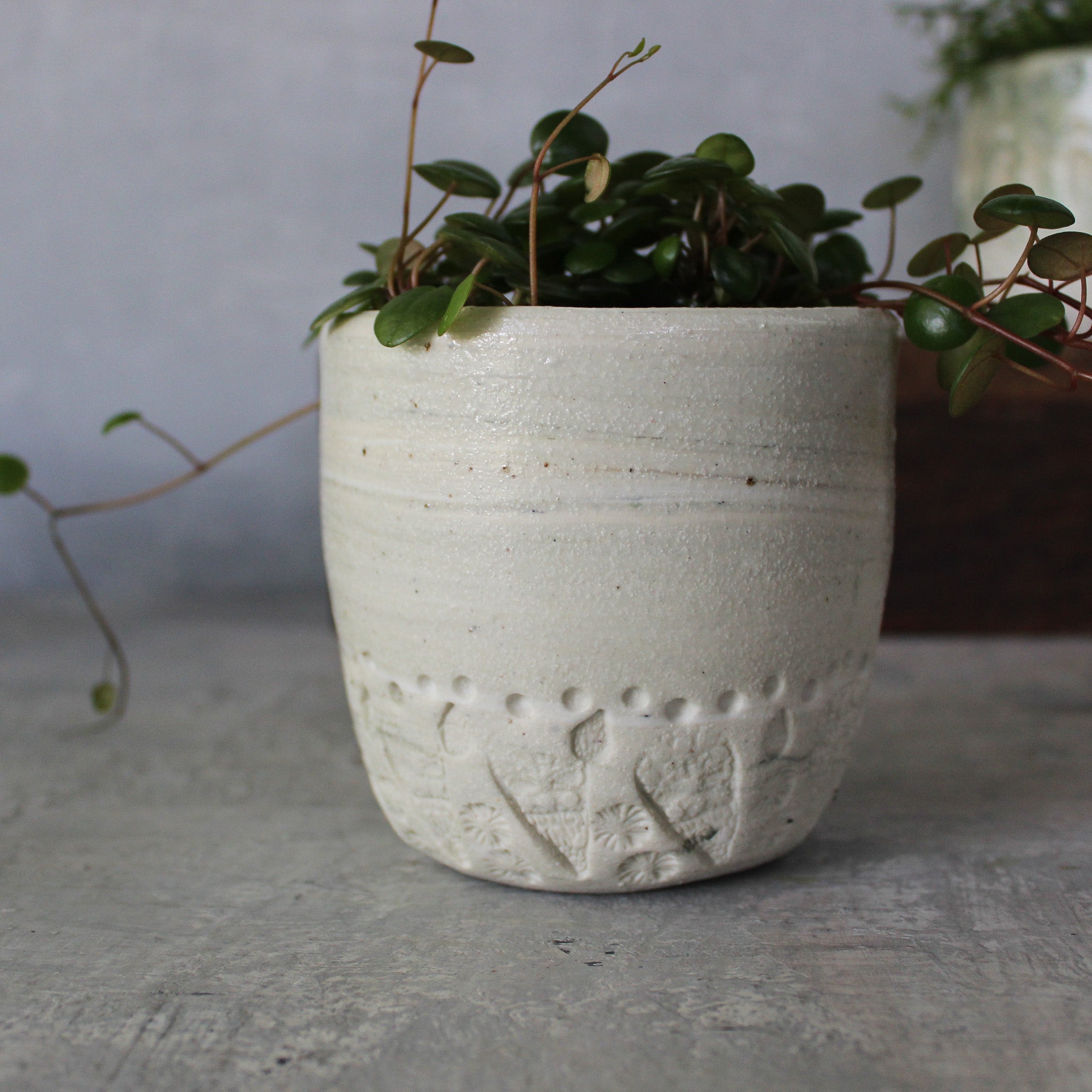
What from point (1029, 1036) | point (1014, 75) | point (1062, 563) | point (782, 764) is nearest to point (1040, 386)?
point (1062, 563)

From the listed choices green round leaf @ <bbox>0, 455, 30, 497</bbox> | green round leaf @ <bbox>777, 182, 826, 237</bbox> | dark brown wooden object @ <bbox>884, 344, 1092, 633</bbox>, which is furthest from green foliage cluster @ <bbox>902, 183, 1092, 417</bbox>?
dark brown wooden object @ <bbox>884, 344, 1092, 633</bbox>

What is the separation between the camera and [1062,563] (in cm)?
168

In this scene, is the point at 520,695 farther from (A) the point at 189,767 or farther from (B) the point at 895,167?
(B) the point at 895,167

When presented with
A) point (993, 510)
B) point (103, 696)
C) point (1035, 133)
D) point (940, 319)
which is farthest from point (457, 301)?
point (1035, 133)

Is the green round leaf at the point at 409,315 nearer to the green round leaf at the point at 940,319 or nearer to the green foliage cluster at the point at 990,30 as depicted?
the green round leaf at the point at 940,319

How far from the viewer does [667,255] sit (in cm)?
76

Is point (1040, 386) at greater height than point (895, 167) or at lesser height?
lesser

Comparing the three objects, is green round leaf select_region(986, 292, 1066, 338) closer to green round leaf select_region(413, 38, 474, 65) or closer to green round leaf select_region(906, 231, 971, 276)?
green round leaf select_region(906, 231, 971, 276)

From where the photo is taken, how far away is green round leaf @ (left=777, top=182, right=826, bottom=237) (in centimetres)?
83

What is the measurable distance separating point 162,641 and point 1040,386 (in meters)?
1.28

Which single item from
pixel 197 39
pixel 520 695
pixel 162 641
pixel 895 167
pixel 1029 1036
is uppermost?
pixel 197 39

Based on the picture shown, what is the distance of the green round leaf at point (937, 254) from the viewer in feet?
2.70

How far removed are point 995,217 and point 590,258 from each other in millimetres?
245

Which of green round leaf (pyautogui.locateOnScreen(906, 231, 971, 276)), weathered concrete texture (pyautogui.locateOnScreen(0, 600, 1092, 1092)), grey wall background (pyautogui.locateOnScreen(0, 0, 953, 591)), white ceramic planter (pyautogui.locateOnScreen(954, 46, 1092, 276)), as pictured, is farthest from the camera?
grey wall background (pyautogui.locateOnScreen(0, 0, 953, 591))
